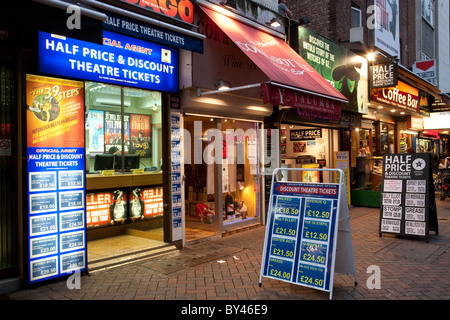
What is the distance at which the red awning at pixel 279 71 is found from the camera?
6.35 metres

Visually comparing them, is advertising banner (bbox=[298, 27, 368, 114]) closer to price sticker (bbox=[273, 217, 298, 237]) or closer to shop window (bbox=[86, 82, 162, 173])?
shop window (bbox=[86, 82, 162, 173])

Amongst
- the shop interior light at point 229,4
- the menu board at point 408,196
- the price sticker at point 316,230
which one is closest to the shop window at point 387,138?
the menu board at point 408,196

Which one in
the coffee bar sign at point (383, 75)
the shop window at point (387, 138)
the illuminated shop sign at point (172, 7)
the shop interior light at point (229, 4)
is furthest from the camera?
the shop window at point (387, 138)

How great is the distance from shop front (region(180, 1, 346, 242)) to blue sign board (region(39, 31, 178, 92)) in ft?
1.44

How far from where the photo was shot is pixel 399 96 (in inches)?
543

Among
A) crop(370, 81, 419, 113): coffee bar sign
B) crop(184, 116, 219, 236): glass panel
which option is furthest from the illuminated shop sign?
crop(370, 81, 419, 113): coffee bar sign

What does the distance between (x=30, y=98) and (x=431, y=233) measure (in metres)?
7.97

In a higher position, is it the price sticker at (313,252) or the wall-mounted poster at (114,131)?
the wall-mounted poster at (114,131)

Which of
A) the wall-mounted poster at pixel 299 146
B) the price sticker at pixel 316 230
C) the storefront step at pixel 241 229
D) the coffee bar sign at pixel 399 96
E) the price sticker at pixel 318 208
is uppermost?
the coffee bar sign at pixel 399 96

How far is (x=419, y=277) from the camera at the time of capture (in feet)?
16.7

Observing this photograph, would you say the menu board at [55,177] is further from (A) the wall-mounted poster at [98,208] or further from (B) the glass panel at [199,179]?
(B) the glass panel at [199,179]

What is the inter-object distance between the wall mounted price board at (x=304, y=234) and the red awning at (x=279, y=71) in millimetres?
2016

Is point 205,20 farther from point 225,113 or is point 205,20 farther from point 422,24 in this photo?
point 422,24

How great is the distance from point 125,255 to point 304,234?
9.97 feet
